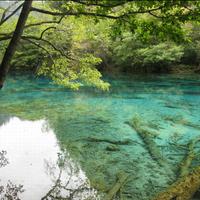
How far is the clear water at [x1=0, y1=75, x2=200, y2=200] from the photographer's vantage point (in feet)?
23.5

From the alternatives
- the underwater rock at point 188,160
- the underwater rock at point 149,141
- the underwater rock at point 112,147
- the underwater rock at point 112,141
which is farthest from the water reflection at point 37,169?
the underwater rock at point 188,160

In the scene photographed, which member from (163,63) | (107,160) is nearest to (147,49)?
(163,63)

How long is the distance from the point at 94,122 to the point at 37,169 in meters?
5.72

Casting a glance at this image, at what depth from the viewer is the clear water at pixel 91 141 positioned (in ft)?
23.5

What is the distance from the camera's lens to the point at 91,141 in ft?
35.3

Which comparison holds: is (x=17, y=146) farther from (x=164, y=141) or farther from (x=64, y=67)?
(x=164, y=141)

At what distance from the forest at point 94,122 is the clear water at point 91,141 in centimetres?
3

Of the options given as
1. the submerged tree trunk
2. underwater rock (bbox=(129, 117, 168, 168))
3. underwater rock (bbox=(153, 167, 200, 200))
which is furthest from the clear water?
the submerged tree trunk

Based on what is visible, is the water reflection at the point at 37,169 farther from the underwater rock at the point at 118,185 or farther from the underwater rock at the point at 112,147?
the underwater rock at the point at 112,147

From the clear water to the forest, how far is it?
26 millimetres

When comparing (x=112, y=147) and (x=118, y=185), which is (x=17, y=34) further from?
(x=112, y=147)

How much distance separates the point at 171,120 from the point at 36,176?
7580 millimetres

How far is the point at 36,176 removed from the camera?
7.68 m

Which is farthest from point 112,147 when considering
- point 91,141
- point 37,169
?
point 37,169
